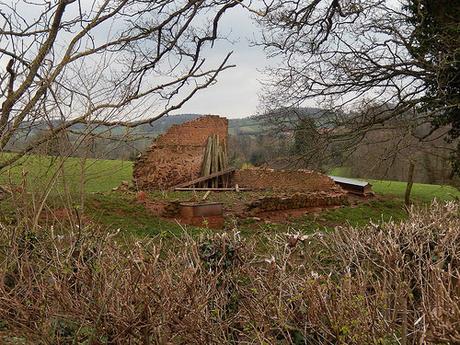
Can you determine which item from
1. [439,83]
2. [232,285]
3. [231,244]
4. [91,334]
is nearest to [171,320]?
[91,334]

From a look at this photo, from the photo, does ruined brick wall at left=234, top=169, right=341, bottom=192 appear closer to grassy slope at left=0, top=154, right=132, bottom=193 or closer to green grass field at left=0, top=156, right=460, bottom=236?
green grass field at left=0, top=156, right=460, bottom=236

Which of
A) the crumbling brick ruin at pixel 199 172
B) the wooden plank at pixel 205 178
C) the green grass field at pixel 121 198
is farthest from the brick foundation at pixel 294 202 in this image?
the wooden plank at pixel 205 178

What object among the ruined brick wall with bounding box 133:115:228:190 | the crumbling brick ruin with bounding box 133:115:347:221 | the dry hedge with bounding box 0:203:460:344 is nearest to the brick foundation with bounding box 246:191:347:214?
the crumbling brick ruin with bounding box 133:115:347:221

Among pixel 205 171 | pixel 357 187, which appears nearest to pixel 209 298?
pixel 205 171

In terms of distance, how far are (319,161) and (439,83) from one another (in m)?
3.41

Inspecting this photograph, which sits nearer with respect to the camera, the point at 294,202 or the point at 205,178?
the point at 294,202

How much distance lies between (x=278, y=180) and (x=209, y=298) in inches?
819

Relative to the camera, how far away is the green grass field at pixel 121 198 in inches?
238

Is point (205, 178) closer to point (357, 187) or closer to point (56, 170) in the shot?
point (357, 187)

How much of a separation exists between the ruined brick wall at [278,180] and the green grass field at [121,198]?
2535 mm

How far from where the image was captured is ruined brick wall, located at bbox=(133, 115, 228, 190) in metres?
21.6

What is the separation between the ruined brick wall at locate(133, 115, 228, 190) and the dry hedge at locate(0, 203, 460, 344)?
646 inches

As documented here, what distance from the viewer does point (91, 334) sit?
375 cm

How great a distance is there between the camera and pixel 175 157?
22172 mm
